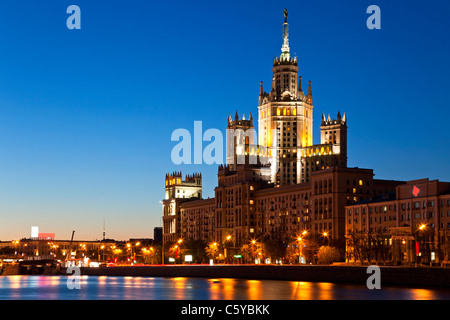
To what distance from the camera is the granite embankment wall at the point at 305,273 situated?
98.8 m

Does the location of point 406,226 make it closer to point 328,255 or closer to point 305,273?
point 328,255

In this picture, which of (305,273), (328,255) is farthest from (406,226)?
(305,273)

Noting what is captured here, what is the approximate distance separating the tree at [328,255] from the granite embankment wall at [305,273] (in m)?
20.5

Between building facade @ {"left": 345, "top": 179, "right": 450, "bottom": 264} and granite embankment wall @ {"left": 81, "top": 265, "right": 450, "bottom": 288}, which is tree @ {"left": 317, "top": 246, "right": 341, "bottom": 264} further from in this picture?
granite embankment wall @ {"left": 81, "top": 265, "right": 450, "bottom": 288}

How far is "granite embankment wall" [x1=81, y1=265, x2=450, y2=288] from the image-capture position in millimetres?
98812

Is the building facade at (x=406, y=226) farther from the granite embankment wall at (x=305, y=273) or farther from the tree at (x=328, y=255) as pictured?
the granite embankment wall at (x=305, y=273)

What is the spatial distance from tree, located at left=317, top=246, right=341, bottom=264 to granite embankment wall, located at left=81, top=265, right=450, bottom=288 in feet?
67.2

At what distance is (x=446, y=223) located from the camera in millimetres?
146500

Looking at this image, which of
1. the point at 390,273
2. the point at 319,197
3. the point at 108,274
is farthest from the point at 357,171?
the point at 390,273

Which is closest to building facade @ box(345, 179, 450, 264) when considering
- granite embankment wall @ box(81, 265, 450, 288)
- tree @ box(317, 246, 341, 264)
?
tree @ box(317, 246, 341, 264)
